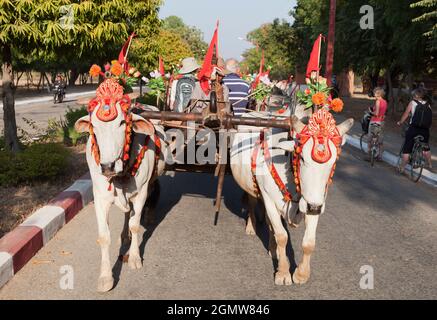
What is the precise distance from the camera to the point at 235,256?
5.41 meters

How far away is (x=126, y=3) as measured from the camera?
28.6ft

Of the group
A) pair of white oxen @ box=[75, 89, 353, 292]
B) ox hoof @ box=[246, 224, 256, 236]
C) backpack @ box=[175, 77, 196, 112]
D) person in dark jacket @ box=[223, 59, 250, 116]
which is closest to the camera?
pair of white oxen @ box=[75, 89, 353, 292]

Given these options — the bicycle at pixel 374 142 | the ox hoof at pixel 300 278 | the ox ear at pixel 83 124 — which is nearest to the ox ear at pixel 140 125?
the ox ear at pixel 83 124

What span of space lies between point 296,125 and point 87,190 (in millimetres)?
4534

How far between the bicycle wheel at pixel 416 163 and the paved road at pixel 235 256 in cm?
192

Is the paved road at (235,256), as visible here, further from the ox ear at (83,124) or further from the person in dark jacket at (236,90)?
the person in dark jacket at (236,90)

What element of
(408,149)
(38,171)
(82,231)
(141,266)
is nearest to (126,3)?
(38,171)

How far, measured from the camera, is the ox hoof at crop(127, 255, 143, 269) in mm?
4980

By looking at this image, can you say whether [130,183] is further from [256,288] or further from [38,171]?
[38,171]

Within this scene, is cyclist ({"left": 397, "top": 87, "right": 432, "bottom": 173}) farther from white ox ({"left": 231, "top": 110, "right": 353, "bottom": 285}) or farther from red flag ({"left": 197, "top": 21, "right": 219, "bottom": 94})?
red flag ({"left": 197, "top": 21, "right": 219, "bottom": 94})

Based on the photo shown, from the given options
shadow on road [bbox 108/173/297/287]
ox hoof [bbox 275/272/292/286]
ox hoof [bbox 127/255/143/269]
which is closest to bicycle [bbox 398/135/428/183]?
shadow on road [bbox 108/173/297/287]

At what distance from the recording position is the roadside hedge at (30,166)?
7435mm

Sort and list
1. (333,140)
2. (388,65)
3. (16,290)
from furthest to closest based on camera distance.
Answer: (388,65), (16,290), (333,140)
